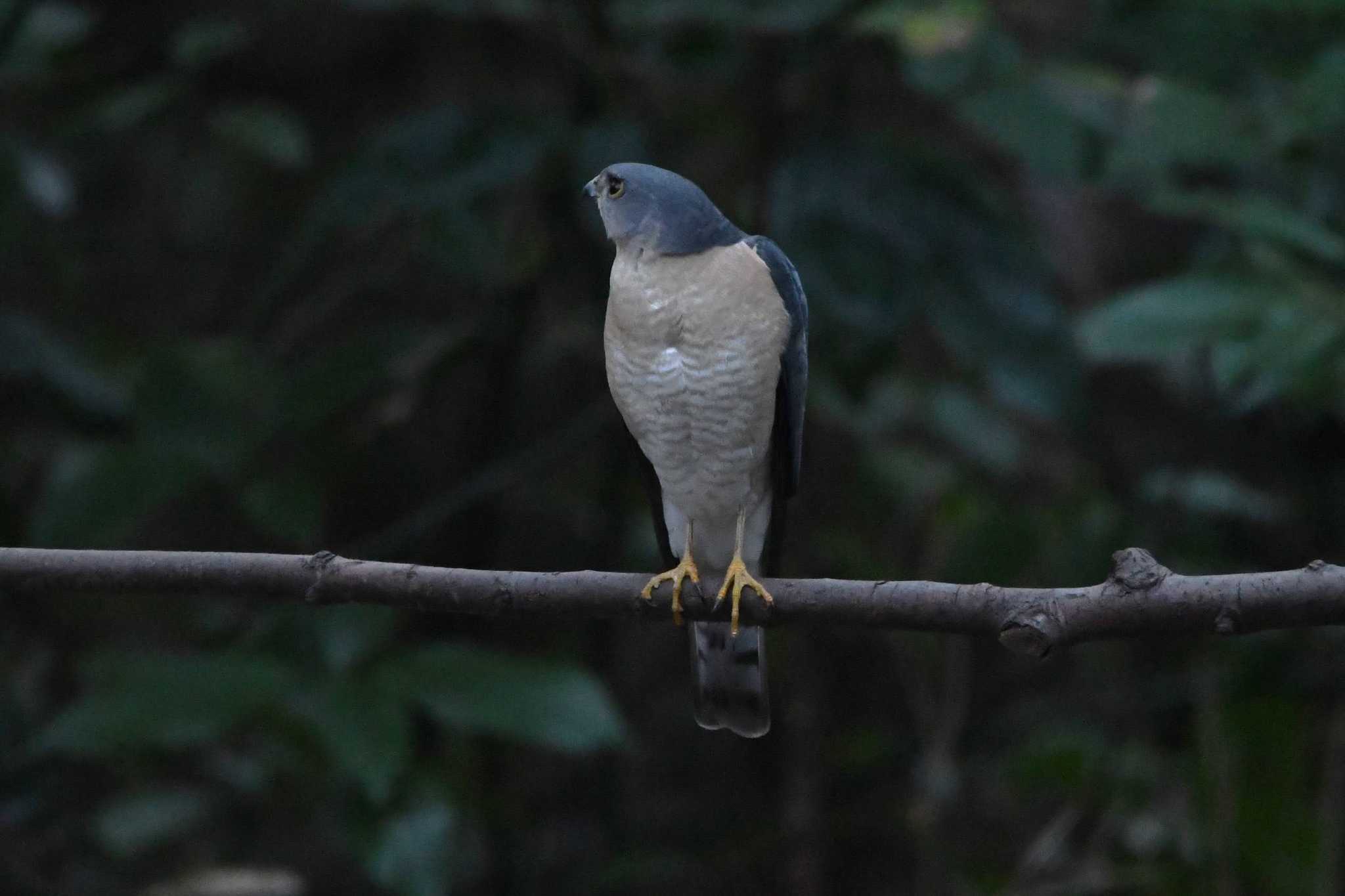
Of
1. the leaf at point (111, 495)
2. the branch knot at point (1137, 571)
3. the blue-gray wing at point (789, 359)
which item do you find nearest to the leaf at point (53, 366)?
the leaf at point (111, 495)

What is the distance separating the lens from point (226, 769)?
3811 mm

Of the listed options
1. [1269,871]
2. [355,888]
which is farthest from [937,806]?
[355,888]

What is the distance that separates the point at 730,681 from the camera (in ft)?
8.70

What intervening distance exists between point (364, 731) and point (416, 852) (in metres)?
0.40

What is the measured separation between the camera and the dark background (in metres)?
3.07

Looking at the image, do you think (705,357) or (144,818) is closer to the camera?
(705,357)

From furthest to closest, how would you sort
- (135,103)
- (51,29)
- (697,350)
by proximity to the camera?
(51,29) < (135,103) < (697,350)

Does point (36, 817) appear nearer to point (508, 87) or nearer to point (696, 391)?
point (696, 391)

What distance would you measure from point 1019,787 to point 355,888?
81.7 inches

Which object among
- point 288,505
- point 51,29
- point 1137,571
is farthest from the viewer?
point 51,29

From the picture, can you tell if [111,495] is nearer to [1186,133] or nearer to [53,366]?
[53,366]

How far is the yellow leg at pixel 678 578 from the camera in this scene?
2072mm

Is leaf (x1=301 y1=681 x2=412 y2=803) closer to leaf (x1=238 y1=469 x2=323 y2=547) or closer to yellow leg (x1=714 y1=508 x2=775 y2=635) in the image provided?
leaf (x1=238 y1=469 x2=323 y2=547)

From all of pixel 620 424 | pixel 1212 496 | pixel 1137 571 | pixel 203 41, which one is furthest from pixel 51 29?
pixel 1212 496
